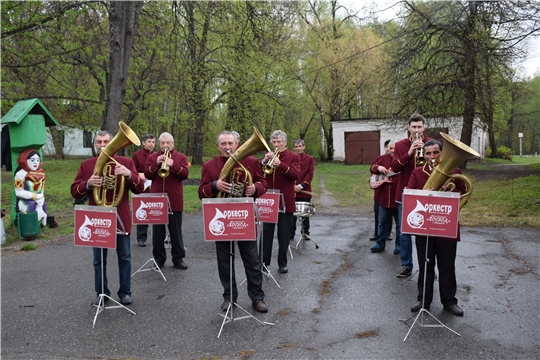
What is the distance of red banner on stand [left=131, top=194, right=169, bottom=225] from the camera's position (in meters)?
6.47

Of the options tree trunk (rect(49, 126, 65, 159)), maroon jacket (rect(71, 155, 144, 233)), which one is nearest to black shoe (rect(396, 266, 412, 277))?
maroon jacket (rect(71, 155, 144, 233))

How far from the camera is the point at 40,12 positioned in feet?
47.6

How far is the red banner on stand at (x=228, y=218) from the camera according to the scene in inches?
177

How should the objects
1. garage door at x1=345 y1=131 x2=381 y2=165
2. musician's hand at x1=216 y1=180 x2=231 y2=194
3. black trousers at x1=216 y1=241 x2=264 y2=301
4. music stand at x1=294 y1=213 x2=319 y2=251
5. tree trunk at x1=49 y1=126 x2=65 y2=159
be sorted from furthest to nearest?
1. tree trunk at x1=49 y1=126 x2=65 y2=159
2. garage door at x1=345 y1=131 x2=381 y2=165
3. music stand at x1=294 y1=213 x2=319 y2=251
4. black trousers at x1=216 y1=241 x2=264 y2=301
5. musician's hand at x1=216 y1=180 x2=231 y2=194

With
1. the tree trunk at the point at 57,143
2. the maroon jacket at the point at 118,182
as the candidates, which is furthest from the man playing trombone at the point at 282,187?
the tree trunk at the point at 57,143

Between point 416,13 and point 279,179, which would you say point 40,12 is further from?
point 416,13

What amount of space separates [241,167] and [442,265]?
2.35m

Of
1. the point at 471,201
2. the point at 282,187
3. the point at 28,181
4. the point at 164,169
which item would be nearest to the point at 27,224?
the point at 28,181

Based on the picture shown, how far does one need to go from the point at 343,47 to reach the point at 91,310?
3094 cm

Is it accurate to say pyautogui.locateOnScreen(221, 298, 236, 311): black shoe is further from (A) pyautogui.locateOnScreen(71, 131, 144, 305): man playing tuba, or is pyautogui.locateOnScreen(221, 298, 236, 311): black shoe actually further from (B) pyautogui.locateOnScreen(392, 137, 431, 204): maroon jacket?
(B) pyautogui.locateOnScreen(392, 137, 431, 204): maroon jacket

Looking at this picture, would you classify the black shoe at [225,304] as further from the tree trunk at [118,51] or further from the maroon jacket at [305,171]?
the tree trunk at [118,51]

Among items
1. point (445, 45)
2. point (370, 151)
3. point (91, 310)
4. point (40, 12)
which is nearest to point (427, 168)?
point (91, 310)

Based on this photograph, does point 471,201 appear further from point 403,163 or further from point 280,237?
point 280,237

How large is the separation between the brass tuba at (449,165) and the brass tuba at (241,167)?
1717 millimetres
